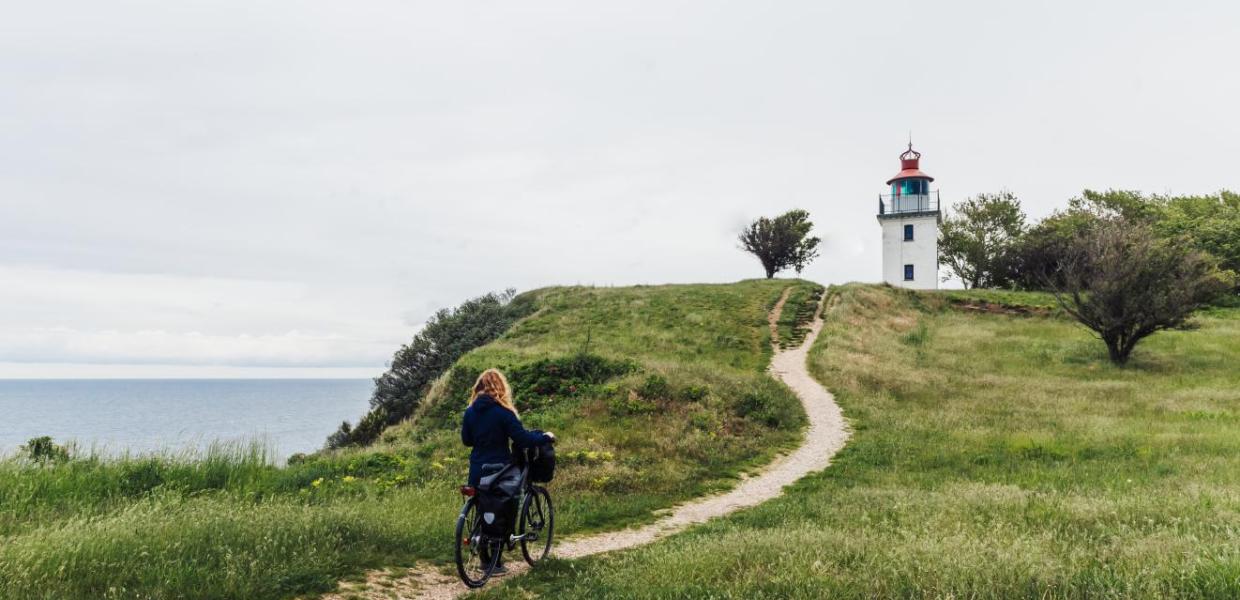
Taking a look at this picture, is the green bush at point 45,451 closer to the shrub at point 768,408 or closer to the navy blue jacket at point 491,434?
the navy blue jacket at point 491,434

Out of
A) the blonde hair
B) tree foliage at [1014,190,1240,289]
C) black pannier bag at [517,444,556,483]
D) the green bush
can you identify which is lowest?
the green bush

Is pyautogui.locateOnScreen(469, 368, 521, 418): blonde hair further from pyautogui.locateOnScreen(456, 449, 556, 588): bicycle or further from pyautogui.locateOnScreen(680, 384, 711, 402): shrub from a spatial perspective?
pyautogui.locateOnScreen(680, 384, 711, 402): shrub

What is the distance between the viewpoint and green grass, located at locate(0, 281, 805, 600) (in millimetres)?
6738

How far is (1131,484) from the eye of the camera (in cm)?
1214

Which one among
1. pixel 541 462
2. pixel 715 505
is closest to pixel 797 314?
pixel 715 505

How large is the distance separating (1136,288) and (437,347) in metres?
40.9

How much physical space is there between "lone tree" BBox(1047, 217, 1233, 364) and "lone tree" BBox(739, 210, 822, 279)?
34.6 metres

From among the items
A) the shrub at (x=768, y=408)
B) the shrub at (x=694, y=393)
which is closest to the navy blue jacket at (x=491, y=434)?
the shrub at (x=694, y=393)

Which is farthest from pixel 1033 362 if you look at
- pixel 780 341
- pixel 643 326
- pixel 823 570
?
pixel 823 570

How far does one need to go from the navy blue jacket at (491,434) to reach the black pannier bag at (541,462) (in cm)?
17

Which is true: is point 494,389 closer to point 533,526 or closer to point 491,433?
point 491,433

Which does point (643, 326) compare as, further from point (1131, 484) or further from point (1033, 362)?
point (1131, 484)

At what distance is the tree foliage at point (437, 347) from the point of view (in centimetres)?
4069

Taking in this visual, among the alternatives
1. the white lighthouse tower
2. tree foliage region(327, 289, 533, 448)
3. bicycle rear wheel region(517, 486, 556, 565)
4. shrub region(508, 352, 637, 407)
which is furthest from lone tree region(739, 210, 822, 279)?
bicycle rear wheel region(517, 486, 556, 565)
